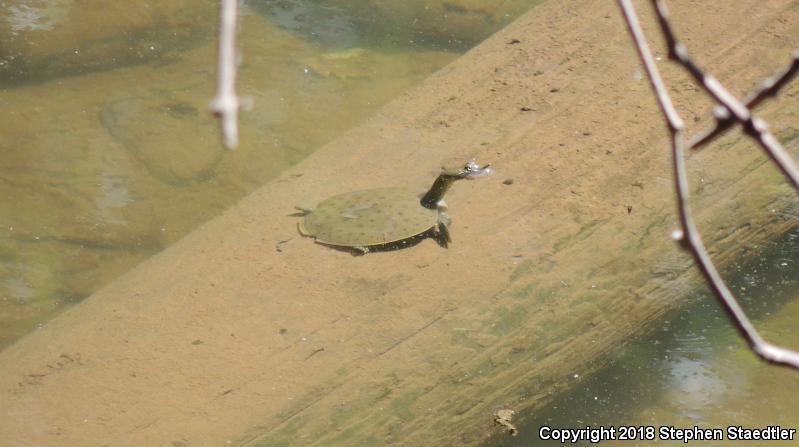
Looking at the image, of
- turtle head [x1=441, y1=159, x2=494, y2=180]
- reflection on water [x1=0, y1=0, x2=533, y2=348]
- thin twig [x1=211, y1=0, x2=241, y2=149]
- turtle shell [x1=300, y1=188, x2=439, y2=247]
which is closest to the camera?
thin twig [x1=211, y1=0, x2=241, y2=149]

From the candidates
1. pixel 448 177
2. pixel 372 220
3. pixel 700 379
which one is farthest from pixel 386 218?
pixel 700 379

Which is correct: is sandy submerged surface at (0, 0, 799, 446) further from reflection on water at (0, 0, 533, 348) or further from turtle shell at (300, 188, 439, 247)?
reflection on water at (0, 0, 533, 348)

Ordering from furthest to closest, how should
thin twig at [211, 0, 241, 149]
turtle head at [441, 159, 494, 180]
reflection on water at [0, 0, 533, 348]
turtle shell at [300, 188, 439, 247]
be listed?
1. reflection on water at [0, 0, 533, 348]
2. turtle head at [441, 159, 494, 180]
3. turtle shell at [300, 188, 439, 247]
4. thin twig at [211, 0, 241, 149]

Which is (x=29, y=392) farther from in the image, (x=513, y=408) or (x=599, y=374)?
(x=599, y=374)

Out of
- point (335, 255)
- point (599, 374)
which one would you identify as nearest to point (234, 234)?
point (335, 255)

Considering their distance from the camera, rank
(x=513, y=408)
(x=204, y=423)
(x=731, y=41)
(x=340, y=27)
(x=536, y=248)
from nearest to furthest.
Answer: (x=204, y=423), (x=513, y=408), (x=536, y=248), (x=731, y=41), (x=340, y=27)

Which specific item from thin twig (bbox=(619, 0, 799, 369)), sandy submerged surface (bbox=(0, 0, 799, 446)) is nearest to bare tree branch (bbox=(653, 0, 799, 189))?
thin twig (bbox=(619, 0, 799, 369))

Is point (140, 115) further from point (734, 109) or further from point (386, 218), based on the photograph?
point (734, 109)
